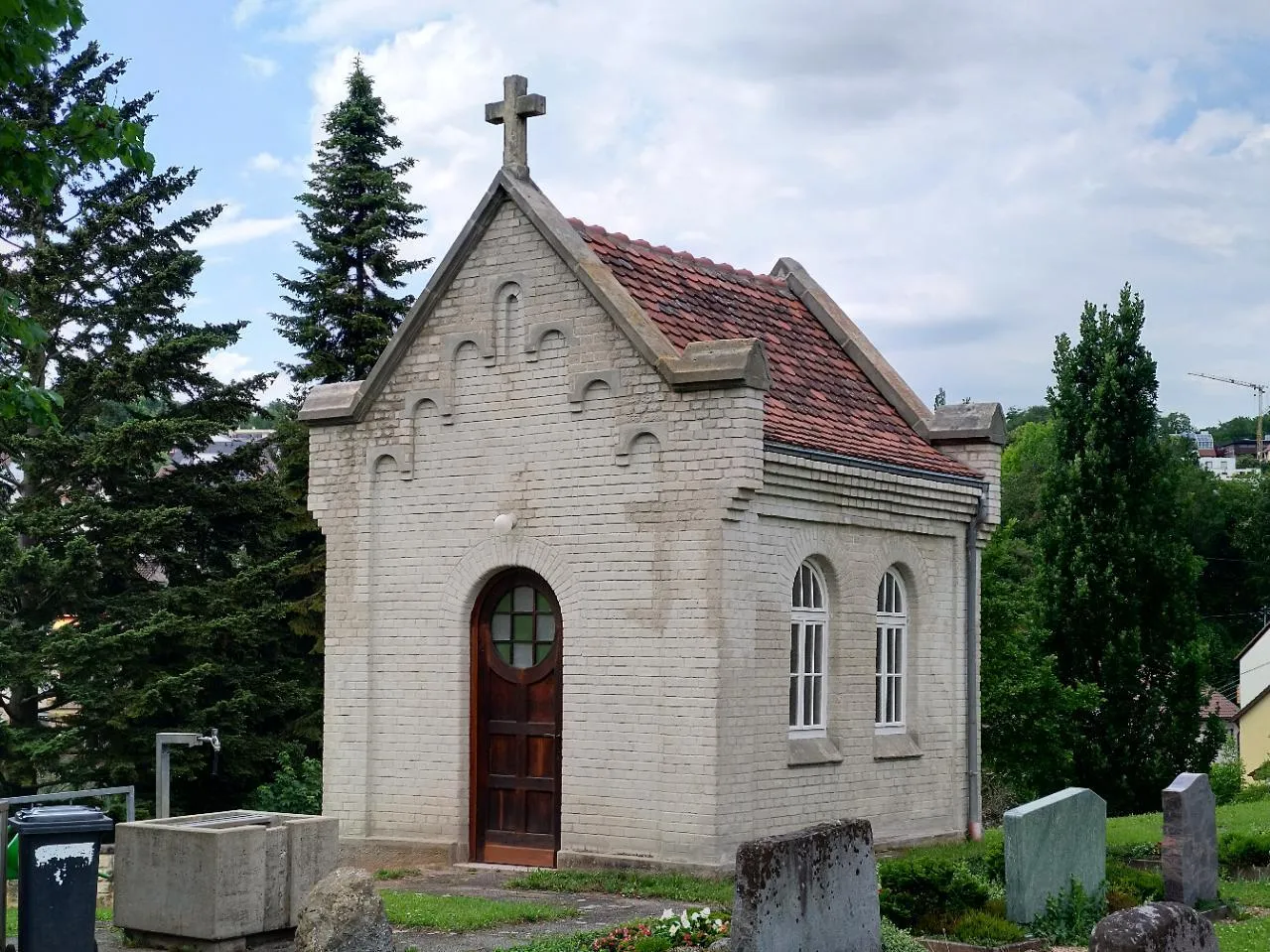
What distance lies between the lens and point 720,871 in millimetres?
15188

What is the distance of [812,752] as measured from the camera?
54.8ft

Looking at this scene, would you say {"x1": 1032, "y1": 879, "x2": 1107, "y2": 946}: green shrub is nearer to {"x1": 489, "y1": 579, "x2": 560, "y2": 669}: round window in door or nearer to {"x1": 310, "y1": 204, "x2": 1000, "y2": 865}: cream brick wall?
{"x1": 310, "y1": 204, "x2": 1000, "y2": 865}: cream brick wall

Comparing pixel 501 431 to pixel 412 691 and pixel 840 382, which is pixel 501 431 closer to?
pixel 412 691

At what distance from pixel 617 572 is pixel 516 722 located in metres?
2.07

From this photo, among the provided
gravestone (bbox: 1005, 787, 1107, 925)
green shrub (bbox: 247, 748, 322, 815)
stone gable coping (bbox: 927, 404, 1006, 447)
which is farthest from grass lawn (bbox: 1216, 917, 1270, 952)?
green shrub (bbox: 247, 748, 322, 815)

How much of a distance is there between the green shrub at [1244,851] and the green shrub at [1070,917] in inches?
184

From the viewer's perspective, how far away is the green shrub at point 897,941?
11.4m

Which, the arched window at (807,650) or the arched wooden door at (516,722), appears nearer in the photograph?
the arched wooden door at (516,722)

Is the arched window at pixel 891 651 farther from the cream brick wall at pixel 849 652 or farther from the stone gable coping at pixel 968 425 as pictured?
the stone gable coping at pixel 968 425

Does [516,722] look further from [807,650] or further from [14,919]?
[14,919]

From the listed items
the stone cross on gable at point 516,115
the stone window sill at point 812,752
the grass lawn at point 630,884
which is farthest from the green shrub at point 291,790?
the stone cross on gable at point 516,115

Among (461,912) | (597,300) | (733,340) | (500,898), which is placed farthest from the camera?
(597,300)

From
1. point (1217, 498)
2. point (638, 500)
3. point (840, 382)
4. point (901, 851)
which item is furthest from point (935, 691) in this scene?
point (1217, 498)

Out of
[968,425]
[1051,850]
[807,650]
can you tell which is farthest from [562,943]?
[968,425]
